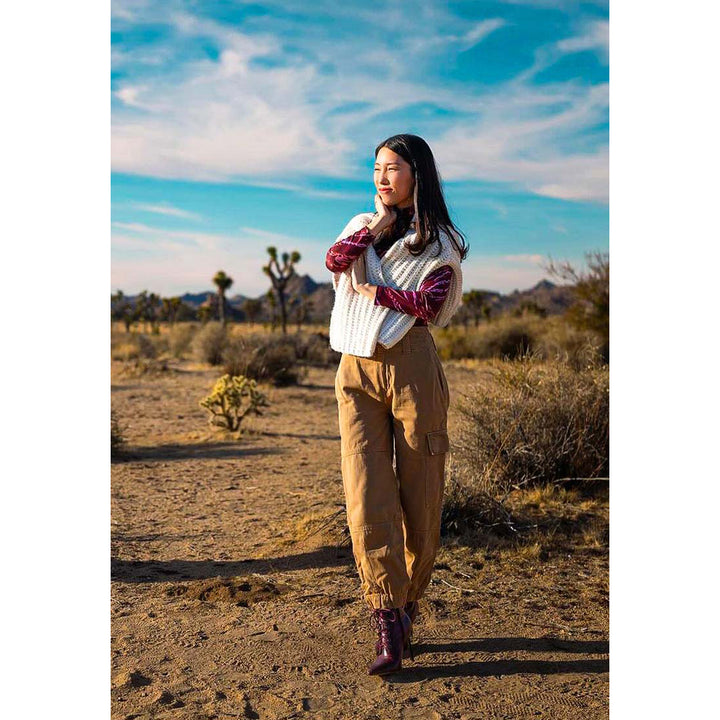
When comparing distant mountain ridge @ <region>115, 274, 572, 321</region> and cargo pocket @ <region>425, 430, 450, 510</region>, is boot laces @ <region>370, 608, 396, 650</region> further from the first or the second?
distant mountain ridge @ <region>115, 274, 572, 321</region>

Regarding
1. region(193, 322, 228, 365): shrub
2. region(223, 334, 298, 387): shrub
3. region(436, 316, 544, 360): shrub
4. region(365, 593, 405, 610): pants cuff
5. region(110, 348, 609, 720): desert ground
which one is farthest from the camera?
region(436, 316, 544, 360): shrub

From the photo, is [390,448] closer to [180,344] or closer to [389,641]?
[389,641]

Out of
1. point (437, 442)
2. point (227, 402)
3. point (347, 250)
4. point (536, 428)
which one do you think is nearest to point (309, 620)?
point (437, 442)

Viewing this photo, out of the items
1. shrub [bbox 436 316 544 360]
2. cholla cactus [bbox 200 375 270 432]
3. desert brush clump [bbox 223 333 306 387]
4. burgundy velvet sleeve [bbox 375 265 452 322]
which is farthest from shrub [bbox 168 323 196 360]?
burgundy velvet sleeve [bbox 375 265 452 322]

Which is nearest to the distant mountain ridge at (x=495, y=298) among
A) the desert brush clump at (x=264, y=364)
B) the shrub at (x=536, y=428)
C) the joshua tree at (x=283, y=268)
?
the joshua tree at (x=283, y=268)

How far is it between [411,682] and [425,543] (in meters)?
0.49

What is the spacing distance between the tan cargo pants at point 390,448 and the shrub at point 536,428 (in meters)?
2.78

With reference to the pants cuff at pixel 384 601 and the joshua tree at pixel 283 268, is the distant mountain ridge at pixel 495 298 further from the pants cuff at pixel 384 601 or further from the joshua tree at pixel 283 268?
the pants cuff at pixel 384 601

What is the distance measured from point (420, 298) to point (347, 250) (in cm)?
32

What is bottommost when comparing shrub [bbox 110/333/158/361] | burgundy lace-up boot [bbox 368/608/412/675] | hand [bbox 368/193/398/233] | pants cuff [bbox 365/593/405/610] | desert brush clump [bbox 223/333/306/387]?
burgundy lace-up boot [bbox 368/608/412/675]

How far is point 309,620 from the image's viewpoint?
3516 millimetres

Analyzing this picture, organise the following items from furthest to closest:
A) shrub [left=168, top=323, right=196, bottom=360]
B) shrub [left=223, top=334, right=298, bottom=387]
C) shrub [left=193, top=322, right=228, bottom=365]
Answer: shrub [left=168, top=323, right=196, bottom=360] < shrub [left=193, top=322, right=228, bottom=365] < shrub [left=223, top=334, right=298, bottom=387]

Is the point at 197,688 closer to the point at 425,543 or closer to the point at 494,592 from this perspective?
the point at 425,543

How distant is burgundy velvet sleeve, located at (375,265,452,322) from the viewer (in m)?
2.82
